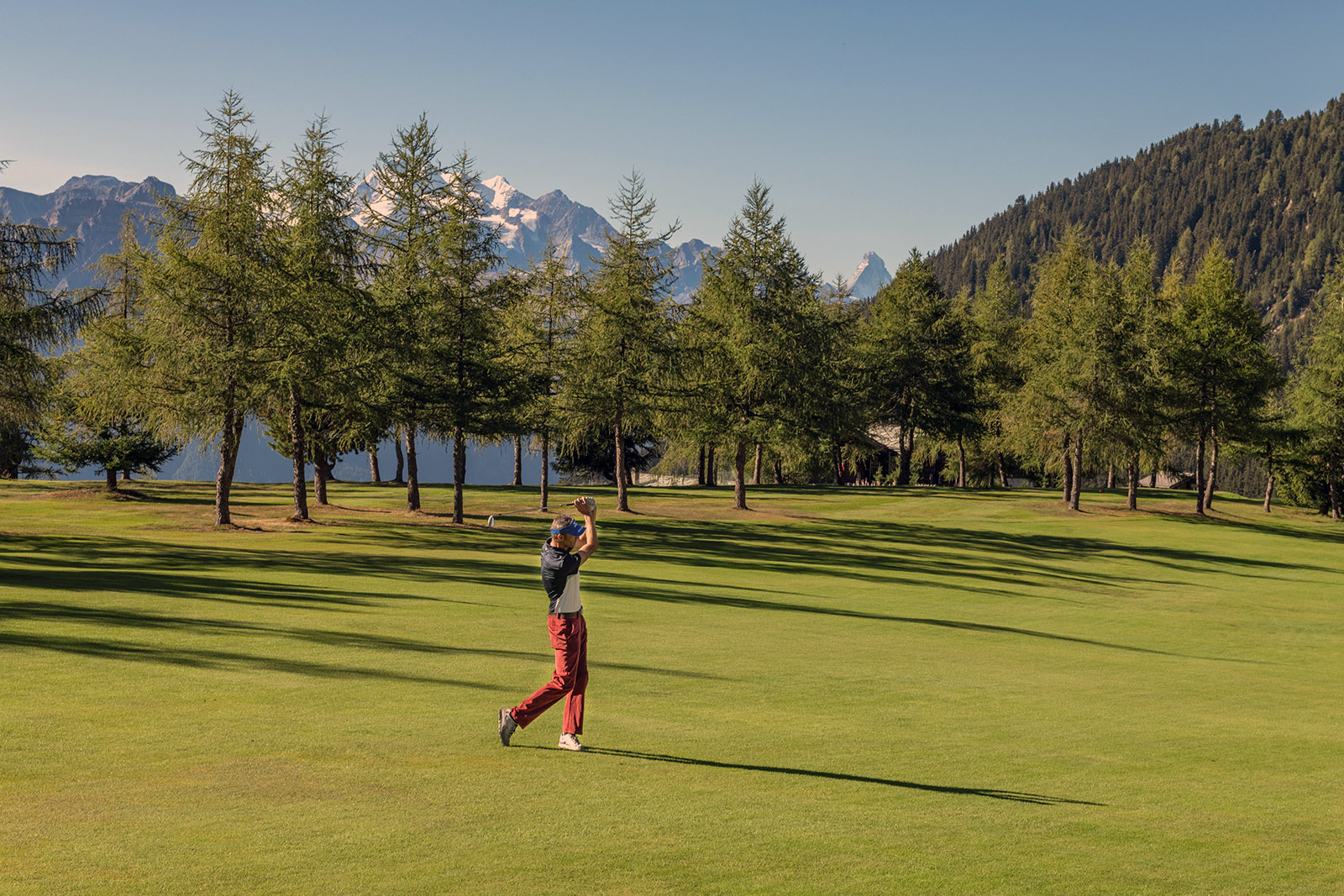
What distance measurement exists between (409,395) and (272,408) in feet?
15.5

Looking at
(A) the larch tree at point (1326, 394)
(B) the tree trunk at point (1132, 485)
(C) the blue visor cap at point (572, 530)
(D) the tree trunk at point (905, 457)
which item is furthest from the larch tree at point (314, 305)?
(A) the larch tree at point (1326, 394)

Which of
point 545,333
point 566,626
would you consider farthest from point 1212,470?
point 566,626

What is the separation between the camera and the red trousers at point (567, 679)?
9.91 m

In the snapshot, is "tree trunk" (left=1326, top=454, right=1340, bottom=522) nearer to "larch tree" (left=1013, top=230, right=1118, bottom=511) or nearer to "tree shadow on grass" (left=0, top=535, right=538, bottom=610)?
"larch tree" (left=1013, top=230, right=1118, bottom=511)

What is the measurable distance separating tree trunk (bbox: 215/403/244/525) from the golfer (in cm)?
2719

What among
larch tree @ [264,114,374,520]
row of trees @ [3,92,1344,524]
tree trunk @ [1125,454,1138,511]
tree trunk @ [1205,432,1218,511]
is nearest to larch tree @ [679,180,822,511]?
row of trees @ [3,92,1344,524]

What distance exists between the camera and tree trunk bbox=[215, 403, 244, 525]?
3419 cm

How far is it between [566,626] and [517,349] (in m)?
32.3

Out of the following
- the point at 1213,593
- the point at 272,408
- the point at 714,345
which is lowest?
the point at 1213,593

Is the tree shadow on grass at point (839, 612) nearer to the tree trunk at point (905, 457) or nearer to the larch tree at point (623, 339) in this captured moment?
the larch tree at point (623, 339)

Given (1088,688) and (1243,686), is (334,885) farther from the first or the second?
(1243,686)

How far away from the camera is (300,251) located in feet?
115

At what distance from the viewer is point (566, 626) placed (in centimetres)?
990

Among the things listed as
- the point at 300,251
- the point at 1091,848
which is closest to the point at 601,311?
the point at 300,251
